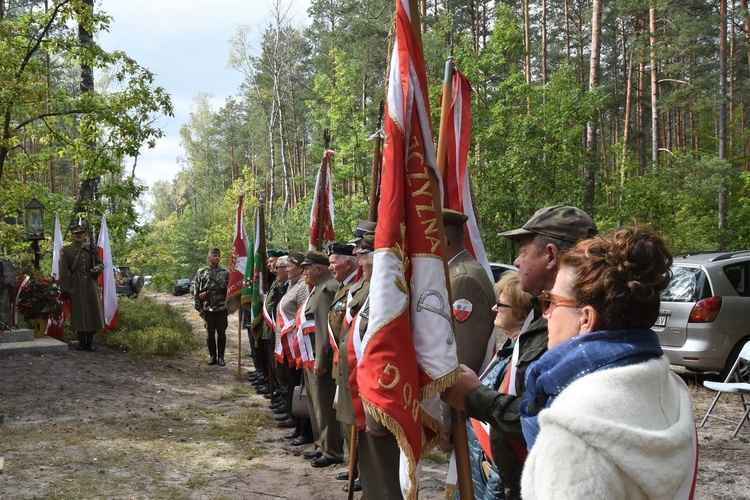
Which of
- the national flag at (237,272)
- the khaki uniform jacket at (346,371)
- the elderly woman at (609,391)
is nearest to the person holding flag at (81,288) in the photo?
the national flag at (237,272)

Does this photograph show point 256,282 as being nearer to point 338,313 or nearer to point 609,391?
point 338,313

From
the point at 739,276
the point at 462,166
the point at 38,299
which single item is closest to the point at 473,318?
the point at 462,166

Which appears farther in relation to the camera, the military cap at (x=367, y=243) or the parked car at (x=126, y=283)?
the parked car at (x=126, y=283)

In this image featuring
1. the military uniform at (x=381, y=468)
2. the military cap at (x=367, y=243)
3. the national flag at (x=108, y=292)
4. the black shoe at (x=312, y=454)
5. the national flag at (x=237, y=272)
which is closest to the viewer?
the military uniform at (x=381, y=468)

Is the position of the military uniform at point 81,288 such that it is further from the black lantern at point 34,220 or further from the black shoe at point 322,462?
the black shoe at point 322,462

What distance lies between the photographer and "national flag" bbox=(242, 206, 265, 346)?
11047 mm

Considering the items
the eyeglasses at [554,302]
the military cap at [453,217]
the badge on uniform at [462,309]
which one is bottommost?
the badge on uniform at [462,309]

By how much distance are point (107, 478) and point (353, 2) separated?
30569 millimetres

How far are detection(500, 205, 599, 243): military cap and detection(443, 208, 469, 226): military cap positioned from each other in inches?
27.1

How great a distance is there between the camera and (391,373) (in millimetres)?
2963

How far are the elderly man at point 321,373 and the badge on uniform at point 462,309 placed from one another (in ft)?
9.38

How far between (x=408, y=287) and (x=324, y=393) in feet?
12.9

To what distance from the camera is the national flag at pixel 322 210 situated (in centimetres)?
809

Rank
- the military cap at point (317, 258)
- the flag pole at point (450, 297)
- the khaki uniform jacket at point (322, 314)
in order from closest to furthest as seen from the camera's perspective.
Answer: the flag pole at point (450, 297)
the khaki uniform jacket at point (322, 314)
the military cap at point (317, 258)
